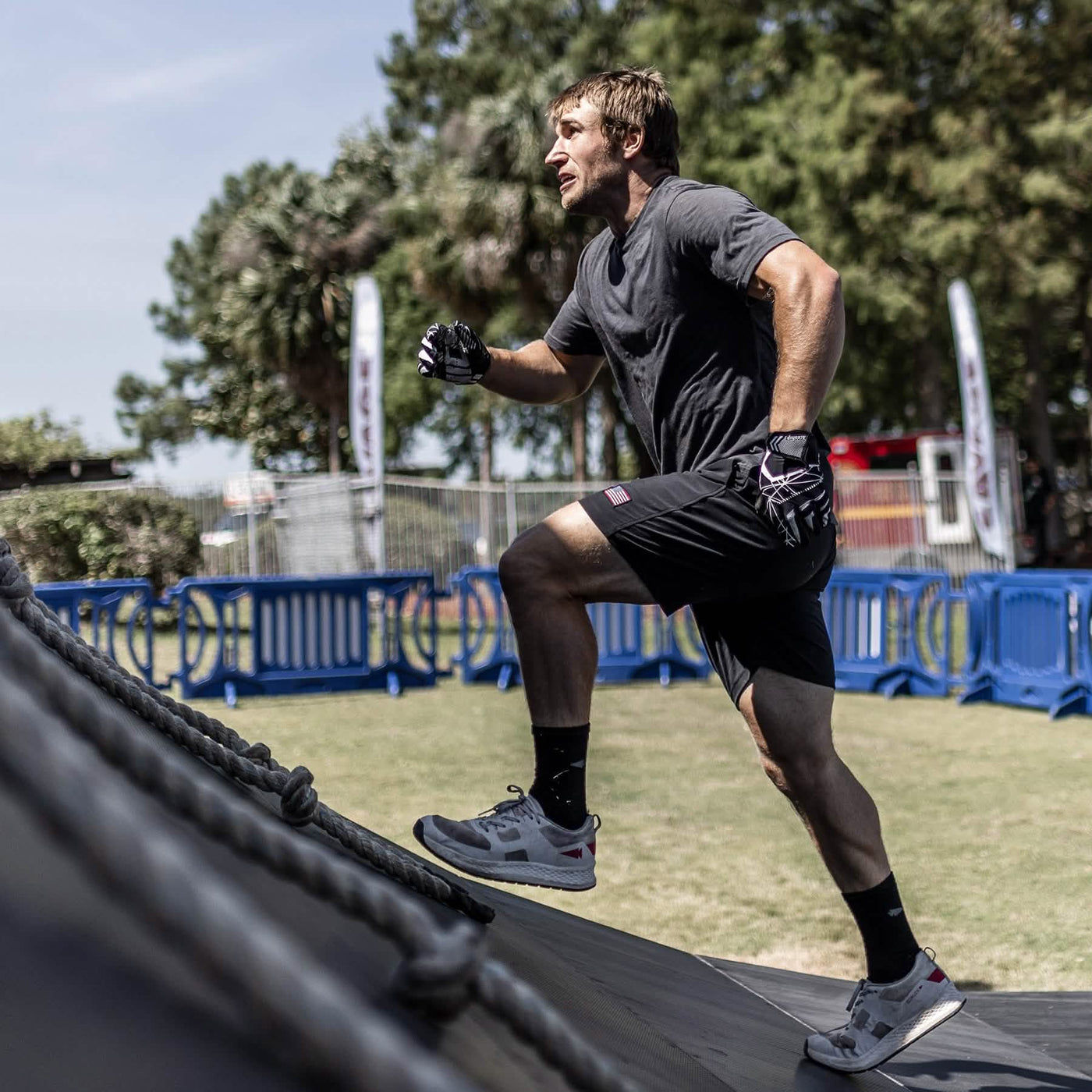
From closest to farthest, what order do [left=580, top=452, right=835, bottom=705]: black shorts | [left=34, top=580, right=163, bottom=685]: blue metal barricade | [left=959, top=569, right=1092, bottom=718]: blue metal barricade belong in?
[left=580, top=452, right=835, bottom=705]: black shorts → [left=959, top=569, right=1092, bottom=718]: blue metal barricade → [left=34, top=580, right=163, bottom=685]: blue metal barricade

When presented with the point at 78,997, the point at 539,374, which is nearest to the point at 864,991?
the point at 539,374

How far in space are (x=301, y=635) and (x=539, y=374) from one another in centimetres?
855

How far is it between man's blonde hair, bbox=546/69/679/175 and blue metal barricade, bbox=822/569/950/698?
8950 mm

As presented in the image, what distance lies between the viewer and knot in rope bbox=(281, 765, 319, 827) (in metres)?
1.99

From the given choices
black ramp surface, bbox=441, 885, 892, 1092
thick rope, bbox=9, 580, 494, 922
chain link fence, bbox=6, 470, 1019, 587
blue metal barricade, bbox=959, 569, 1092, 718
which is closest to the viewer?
thick rope, bbox=9, 580, 494, 922

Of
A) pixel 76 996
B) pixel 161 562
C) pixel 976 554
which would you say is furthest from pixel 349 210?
pixel 76 996

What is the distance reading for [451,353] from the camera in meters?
3.12

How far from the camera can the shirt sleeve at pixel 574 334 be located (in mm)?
3275

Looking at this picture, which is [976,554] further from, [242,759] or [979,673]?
[242,759]

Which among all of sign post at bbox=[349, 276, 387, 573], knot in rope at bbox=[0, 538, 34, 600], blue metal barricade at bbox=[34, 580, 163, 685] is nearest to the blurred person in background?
sign post at bbox=[349, 276, 387, 573]

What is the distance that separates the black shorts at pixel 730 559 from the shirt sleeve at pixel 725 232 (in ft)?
1.31

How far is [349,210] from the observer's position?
35.9 metres

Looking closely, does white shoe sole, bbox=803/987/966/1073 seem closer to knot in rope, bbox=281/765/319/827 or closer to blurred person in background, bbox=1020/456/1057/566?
knot in rope, bbox=281/765/319/827

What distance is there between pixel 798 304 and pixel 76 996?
78.2 inches
